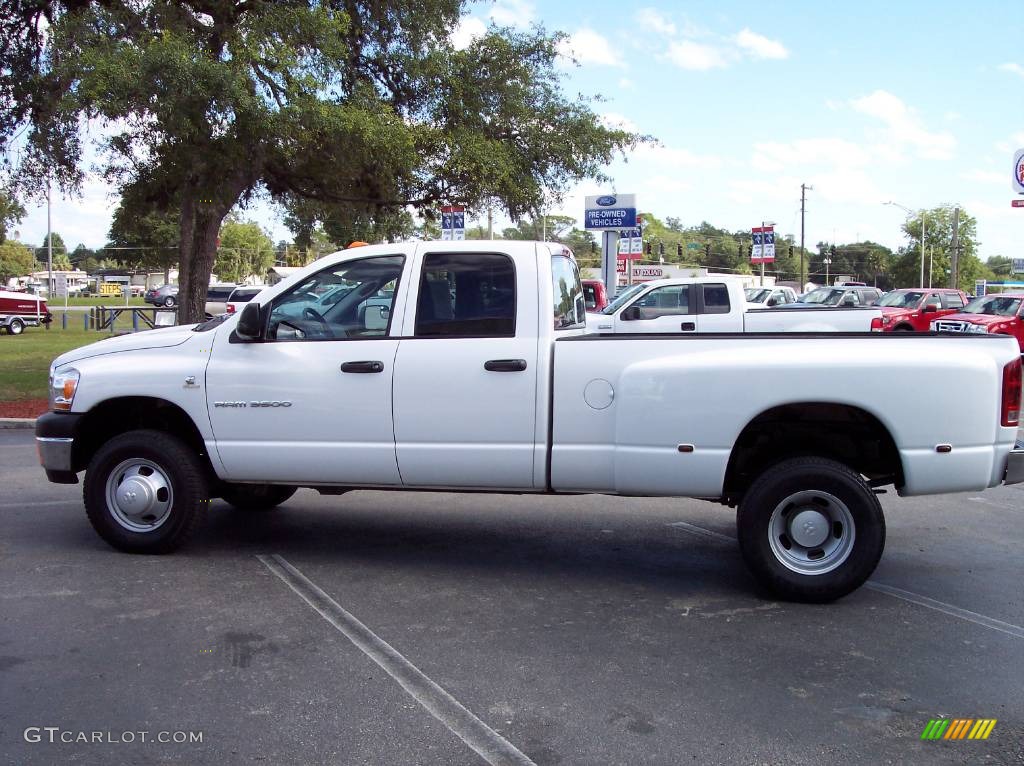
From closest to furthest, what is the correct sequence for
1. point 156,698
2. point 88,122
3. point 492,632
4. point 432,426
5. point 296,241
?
1. point 156,698
2. point 492,632
3. point 432,426
4. point 88,122
5. point 296,241

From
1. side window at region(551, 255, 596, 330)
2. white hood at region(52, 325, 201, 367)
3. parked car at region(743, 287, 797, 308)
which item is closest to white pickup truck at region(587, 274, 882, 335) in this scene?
side window at region(551, 255, 596, 330)

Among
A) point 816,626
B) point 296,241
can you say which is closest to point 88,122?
point 296,241

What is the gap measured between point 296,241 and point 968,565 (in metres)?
17.9

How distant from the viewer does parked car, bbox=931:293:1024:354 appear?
2081 cm

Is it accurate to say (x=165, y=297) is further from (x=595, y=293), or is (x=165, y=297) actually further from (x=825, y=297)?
(x=595, y=293)

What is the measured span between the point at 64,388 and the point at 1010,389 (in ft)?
18.5

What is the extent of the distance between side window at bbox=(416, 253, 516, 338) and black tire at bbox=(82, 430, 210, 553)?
1.74m

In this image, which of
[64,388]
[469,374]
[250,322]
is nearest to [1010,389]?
[469,374]

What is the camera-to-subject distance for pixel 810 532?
5238 millimetres

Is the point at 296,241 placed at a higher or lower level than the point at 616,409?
higher

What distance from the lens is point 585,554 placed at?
6316mm

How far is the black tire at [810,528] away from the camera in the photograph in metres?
5.13

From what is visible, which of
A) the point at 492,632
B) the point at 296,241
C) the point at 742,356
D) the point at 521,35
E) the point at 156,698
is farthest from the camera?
the point at 296,241

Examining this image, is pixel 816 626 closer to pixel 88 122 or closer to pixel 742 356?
pixel 742 356
